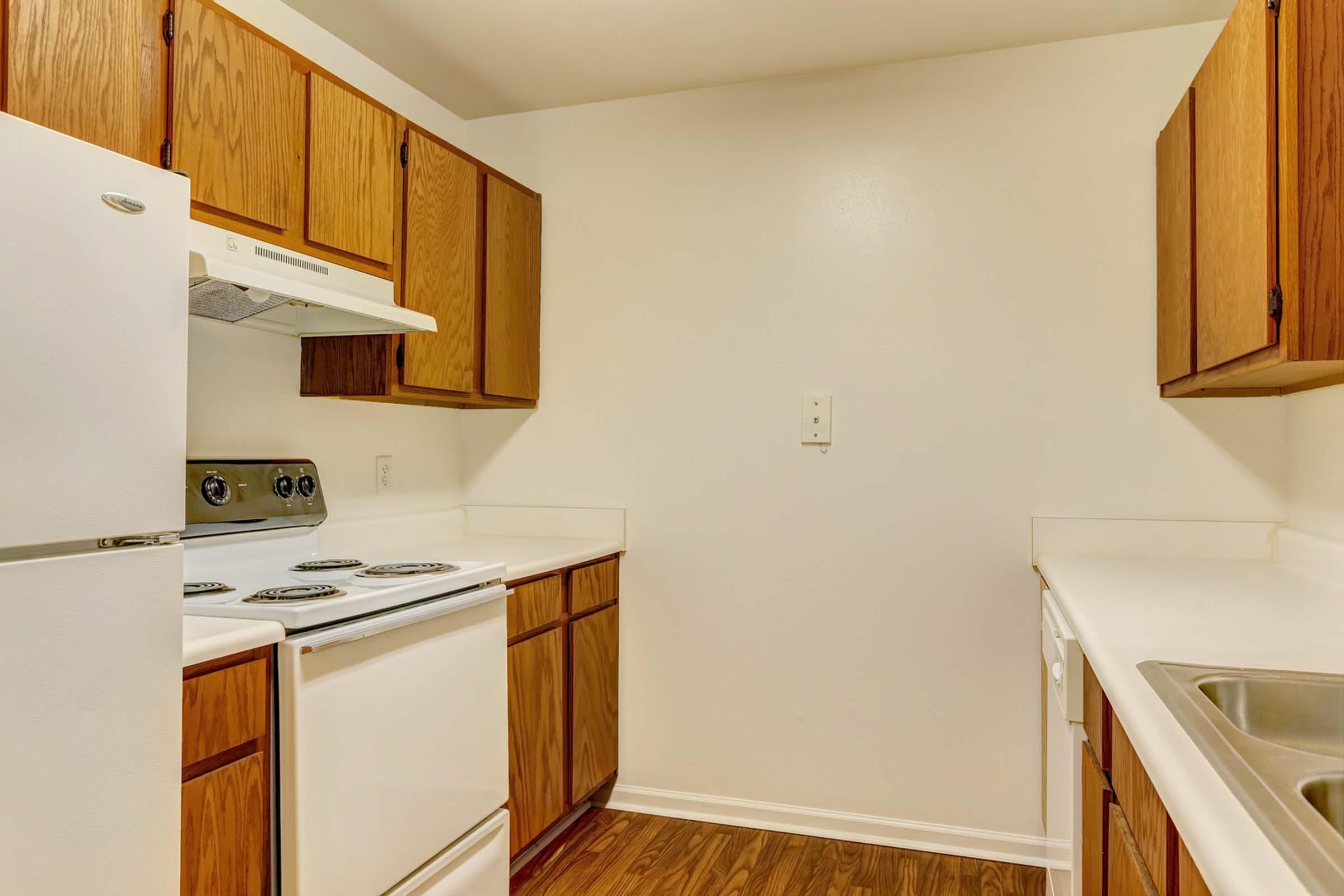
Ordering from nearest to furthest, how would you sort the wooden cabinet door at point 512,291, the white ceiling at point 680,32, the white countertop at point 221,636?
1. the white countertop at point 221,636
2. the white ceiling at point 680,32
3. the wooden cabinet door at point 512,291

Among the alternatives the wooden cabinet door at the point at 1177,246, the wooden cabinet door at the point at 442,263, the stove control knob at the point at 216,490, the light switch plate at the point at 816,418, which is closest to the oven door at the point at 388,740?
the stove control knob at the point at 216,490

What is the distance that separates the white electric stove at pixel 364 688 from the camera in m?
1.42

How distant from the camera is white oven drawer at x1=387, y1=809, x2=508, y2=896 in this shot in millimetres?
1699

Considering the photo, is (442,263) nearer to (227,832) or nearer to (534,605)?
(534,605)

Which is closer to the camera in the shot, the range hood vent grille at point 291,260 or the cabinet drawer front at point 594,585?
the range hood vent grille at point 291,260

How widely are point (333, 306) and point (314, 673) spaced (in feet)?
2.47

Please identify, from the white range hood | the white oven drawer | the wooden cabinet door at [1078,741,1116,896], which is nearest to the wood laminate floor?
the white oven drawer

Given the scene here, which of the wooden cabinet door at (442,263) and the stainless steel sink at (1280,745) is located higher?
the wooden cabinet door at (442,263)

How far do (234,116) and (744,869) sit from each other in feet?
7.20

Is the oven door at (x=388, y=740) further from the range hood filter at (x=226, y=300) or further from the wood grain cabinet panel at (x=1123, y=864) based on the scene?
the wood grain cabinet panel at (x=1123, y=864)

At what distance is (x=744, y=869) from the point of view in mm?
2326

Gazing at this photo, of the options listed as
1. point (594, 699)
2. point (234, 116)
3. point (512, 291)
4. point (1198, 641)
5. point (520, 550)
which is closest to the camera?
point (1198, 641)

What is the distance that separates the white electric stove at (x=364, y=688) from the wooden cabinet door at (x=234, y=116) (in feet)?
1.98

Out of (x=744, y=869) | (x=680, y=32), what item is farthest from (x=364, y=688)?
(x=680, y=32)
